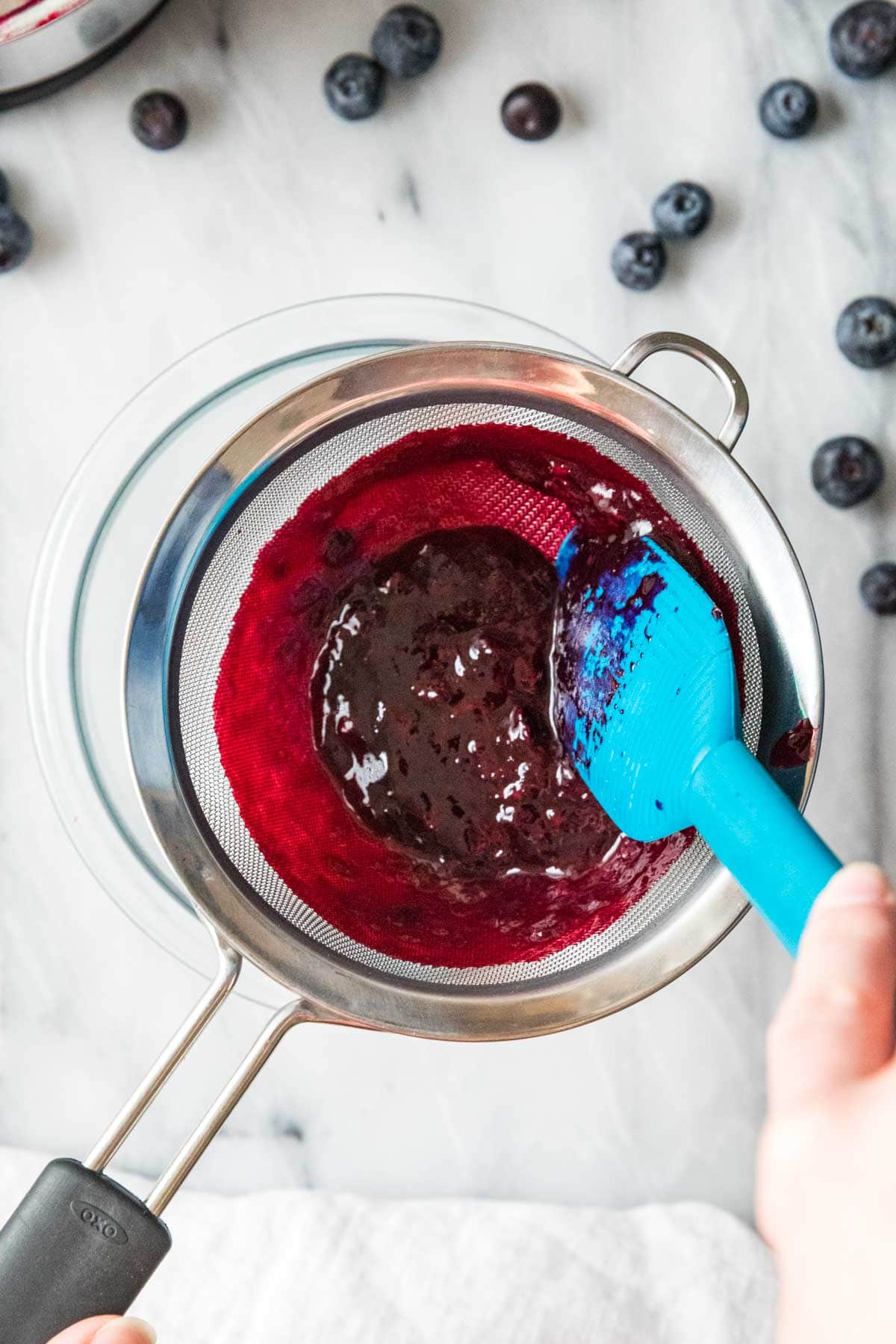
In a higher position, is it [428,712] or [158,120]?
[158,120]

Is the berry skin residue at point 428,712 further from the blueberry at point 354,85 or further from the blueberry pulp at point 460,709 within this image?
the blueberry at point 354,85

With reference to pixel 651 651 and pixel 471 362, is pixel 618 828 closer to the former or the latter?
pixel 651 651

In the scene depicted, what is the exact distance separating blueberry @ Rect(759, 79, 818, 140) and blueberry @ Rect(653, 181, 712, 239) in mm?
93

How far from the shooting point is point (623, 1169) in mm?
1218

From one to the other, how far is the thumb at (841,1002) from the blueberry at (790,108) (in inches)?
33.6

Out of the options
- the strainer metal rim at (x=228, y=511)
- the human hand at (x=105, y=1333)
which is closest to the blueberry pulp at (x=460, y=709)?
the strainer metal rim at (x=228, y=511)

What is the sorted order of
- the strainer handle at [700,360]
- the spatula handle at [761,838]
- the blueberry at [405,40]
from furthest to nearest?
the blueberry at [405,40] < the strainer handle at [700,360] < the spatula handle at [761,838]

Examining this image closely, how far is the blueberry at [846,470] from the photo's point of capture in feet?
3.73

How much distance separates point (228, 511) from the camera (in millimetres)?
885

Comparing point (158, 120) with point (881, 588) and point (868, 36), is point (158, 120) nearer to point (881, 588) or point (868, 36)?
point (868, 36)

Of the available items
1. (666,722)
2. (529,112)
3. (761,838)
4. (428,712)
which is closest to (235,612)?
(428,712)

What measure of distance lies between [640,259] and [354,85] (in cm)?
31

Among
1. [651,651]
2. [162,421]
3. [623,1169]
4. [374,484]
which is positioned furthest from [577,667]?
[623,1169]

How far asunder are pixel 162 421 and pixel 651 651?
1.60 ft
